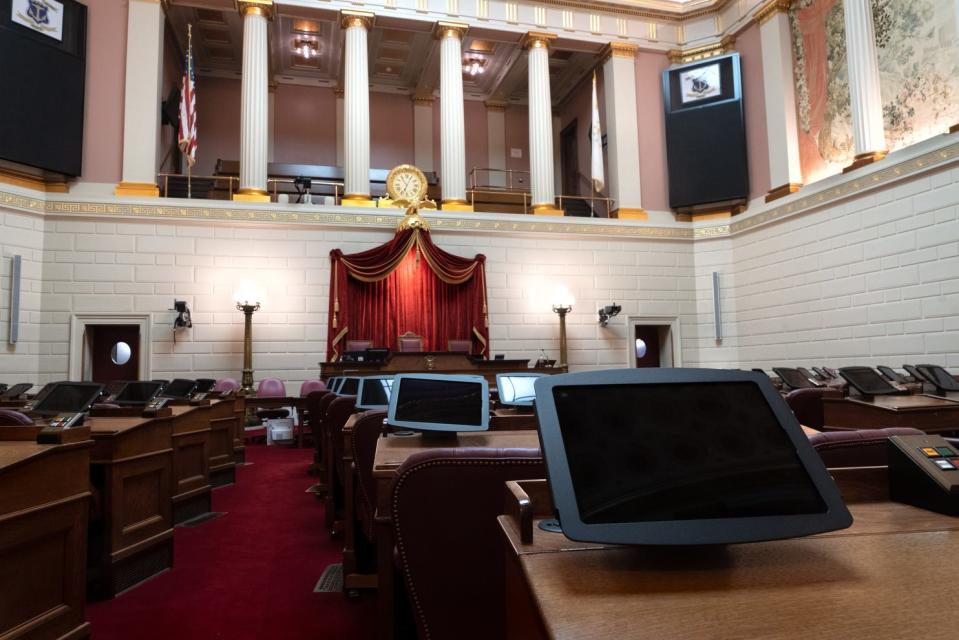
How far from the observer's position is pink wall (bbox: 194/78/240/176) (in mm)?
14906

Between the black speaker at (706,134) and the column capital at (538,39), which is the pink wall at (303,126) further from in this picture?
the black speaker at (706,134)

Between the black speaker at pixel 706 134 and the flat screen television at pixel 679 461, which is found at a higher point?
the black speaker at pixel 706 134

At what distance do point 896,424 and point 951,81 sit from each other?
726 cm

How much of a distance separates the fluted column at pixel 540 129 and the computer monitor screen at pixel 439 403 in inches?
386

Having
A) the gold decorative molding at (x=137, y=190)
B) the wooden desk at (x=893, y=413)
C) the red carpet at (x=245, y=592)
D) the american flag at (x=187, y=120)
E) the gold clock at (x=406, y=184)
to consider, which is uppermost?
the american flag at (x=187, y=120)

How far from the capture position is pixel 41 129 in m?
9.63

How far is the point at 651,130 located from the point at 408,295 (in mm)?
6117

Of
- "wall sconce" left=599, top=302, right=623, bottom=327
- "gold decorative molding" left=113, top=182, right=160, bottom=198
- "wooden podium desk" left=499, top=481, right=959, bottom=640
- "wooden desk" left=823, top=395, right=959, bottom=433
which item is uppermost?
"gold decorative molding" left=113, top=182, right=160, bottom=198

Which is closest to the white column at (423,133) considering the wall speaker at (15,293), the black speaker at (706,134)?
the black speaker at (706,134)

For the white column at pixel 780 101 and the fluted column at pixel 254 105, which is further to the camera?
the white column at pixel 780 101

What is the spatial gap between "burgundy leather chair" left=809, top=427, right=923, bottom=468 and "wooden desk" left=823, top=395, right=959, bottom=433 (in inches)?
86.2

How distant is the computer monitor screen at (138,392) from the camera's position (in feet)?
14.4

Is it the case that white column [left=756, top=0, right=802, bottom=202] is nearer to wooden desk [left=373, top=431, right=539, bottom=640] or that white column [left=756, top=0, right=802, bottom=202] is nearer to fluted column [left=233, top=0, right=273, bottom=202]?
fluted column [left=233, top=0, right=273, bottom=202]

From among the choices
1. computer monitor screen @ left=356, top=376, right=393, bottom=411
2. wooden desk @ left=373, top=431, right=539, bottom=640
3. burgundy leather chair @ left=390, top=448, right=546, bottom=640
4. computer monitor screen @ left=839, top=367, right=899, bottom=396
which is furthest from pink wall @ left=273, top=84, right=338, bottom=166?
burgundy leather chair @ left=390, top=448, right=546, bottom=640
